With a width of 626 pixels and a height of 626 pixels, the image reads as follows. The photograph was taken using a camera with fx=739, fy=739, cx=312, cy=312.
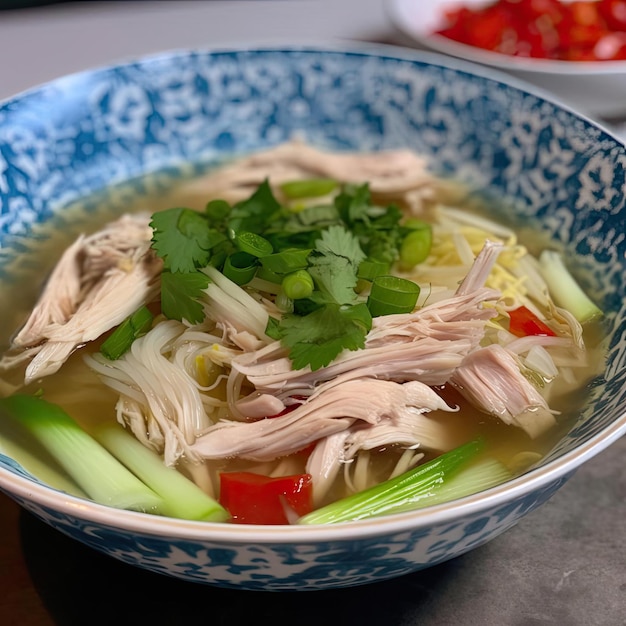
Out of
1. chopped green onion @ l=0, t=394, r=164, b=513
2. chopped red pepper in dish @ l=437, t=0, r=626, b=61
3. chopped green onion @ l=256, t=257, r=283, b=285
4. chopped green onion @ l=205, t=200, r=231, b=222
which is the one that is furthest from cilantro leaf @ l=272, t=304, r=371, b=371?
chopped red pepper in dish @ l=437, t=0, r=626, b=61

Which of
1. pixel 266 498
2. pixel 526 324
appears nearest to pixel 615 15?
pixel 526 324

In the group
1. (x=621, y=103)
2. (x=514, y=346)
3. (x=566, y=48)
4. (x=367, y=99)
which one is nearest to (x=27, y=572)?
(x=514, y=346)

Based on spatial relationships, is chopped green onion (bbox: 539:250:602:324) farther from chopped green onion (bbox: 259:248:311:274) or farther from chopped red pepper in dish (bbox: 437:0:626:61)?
chopped red pepper in dish (bbox: 437:0:626:61)

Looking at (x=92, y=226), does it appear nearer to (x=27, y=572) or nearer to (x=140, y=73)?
(x=140, y=73)

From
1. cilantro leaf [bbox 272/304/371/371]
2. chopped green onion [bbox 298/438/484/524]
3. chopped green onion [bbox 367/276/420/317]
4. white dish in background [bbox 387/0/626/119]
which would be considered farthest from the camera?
white dish in background [bbox 387/0/626/119]

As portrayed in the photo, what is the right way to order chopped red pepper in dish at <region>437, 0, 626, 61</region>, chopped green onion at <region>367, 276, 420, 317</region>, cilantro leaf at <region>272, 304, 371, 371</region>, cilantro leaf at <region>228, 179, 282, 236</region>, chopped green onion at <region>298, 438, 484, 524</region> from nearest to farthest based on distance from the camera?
chopped green onion at <region>298, 438, 484, 524</region> → cilantro leaf at <region>272, 304, 371, 371</region> → chopped green onion at <region>367, 276, 420, 317</region> → cilantro leaf at <region>228, 179, 282, 236</region> → chopped red pepper in dish at <region>437, 0, 626, 61</region>

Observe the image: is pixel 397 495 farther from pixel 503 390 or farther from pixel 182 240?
pixel 182 240

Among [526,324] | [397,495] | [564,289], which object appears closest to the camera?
[397,495]
